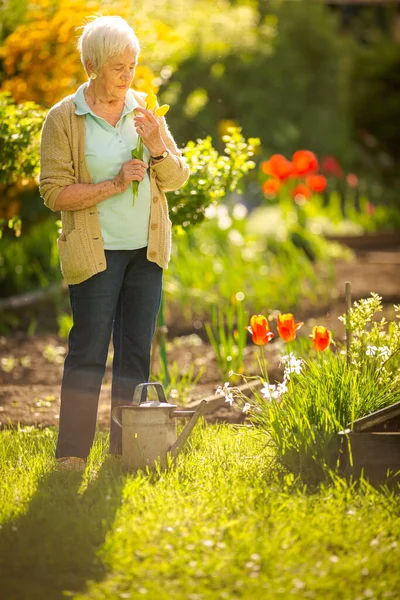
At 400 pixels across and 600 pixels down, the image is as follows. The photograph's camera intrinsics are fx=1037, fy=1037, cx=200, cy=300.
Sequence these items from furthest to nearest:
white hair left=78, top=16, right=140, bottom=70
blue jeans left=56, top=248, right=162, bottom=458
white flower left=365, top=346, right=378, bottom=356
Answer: white flower left=365, top=346, right=378, bottom=356
blue jeans left=56, top=248, right=162, bottom=458
white hair left=78, top=16, right=140, bottom=70

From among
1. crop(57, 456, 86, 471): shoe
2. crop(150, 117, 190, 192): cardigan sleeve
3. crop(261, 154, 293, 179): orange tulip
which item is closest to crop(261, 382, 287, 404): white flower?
crop(57, 456, 86, 471): shoe

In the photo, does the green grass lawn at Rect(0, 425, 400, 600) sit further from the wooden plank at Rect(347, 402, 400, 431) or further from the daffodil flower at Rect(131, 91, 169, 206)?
the daffodil flower at Rect(131, 91, 169, 206)

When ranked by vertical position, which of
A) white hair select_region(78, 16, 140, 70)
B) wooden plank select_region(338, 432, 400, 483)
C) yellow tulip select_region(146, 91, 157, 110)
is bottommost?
wooden plank select_region(338, 432, 400, 483)

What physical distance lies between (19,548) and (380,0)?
21.2 m

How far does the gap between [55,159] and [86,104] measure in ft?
0.83

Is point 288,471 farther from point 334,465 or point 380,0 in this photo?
point 380,0

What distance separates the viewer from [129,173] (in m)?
3.97

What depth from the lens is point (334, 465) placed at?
4.07 m

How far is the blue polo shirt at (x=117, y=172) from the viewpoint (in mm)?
4062

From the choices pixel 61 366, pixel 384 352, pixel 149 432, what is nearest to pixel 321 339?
pixel 384 352

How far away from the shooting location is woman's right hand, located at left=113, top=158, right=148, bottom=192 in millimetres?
3979

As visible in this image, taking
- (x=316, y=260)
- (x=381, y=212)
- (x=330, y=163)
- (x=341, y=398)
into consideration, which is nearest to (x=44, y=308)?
(x=316, y=260)

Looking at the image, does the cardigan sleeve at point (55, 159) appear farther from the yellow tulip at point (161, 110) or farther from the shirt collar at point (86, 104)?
the yellow tulip at point (161, 110)

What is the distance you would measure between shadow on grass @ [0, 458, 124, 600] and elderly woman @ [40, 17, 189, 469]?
0.29 m
